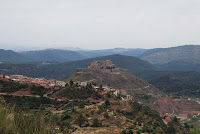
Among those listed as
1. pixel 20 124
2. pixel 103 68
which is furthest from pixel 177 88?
pixel 20 124

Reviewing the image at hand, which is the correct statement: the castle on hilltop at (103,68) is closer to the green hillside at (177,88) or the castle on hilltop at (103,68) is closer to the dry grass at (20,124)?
the green hillside at (177,88)

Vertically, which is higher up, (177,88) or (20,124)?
(20,124)

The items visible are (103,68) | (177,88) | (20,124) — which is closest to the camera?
(20,124)

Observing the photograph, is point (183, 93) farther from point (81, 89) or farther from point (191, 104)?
point (81, 89)

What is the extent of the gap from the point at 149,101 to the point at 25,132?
102 meters

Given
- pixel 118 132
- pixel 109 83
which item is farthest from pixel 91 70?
pixel 118 132

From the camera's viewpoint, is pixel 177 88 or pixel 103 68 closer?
pixel 103 68

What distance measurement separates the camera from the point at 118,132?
30.3m

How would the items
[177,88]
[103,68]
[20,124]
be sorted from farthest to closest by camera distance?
[177,88] < [103,68] < [20,124]

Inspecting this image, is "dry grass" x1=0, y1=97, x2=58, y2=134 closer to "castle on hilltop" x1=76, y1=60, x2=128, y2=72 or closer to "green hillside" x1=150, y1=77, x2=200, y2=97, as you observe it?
"castle on hilltop" x1=76, y1=60, x2=128, y2=72

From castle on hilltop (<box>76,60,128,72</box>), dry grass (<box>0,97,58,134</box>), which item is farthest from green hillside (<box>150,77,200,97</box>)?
dry grass (<box>0,97,58,134</box>)

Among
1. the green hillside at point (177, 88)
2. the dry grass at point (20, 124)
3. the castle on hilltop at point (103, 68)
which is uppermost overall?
the dry grass at point (20, 124)

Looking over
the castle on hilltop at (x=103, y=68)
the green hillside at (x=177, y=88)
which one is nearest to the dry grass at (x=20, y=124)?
the castle on hilltop at (x=103, y=68)

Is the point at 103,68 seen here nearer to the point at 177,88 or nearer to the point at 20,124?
the point at 177,88
